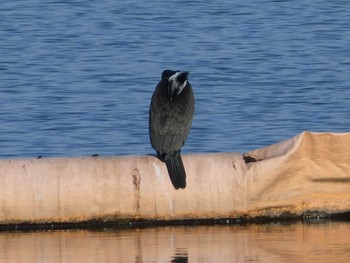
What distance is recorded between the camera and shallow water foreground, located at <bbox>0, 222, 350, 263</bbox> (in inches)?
323

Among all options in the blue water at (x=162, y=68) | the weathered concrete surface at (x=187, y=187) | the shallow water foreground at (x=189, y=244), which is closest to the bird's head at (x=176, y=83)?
the weathered concrete surface at (x=187, y=187)

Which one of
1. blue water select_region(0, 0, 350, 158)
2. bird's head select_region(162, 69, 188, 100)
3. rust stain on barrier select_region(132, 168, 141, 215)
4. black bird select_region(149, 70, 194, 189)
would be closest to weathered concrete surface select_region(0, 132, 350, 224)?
rust stain on barrier select_region(132, 168, 141, 215)

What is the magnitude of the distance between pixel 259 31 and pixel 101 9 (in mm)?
3614

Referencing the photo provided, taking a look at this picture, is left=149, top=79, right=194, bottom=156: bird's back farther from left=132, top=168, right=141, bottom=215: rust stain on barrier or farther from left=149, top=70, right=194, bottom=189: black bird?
left=132, top=168, right=141, bottom=215: rust stain on barrier

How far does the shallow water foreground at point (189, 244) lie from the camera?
821 centimetres

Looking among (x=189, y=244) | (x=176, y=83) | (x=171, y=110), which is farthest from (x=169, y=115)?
(x=189, y=244)

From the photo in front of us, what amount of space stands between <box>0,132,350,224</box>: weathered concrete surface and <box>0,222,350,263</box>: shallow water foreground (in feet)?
0.41

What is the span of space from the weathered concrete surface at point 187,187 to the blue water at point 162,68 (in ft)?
12.4

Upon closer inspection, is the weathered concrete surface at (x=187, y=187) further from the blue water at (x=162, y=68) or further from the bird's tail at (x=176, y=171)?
the blue water at (x=162, y=68)

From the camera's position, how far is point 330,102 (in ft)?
50.9

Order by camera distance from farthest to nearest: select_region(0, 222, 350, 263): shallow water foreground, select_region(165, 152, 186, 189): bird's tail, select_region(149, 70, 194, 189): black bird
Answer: select_region(149, 70, 194, 189): black bird < select_region(165, 152, 186, 189): bird's tail < select_region(0, 222, 350, 263): shallow water foreground

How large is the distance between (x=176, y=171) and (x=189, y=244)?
690 millimetres

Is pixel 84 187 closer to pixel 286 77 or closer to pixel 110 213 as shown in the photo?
pixel 110 213

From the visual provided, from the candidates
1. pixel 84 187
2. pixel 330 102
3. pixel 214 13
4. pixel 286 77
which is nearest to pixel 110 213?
pixel 84 187
